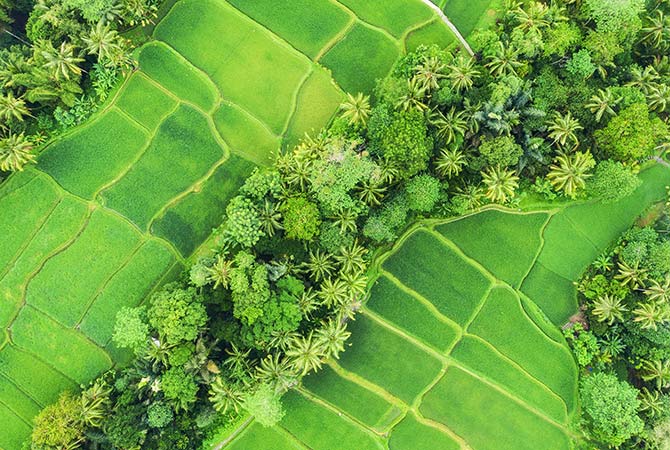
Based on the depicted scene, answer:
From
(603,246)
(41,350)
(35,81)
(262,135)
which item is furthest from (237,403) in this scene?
(603,246)

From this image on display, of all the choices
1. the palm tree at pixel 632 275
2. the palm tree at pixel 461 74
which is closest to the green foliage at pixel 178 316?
the palm tree at pixel 461 74

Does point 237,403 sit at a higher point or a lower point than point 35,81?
lower

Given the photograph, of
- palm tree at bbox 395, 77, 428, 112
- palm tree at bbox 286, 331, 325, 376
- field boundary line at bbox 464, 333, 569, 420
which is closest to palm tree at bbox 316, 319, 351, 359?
palm tree at bbox 286, 331, 325, 376

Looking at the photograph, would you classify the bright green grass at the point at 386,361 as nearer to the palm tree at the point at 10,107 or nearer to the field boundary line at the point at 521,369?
the field boundary line at the point at 521,369

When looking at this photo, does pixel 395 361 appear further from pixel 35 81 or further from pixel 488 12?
pixel 35 81

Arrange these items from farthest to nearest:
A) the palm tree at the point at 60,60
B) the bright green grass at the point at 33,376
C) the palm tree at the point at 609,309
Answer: the bright green grass at the point at 33,376 < the palm tree at the point at 609,309 < the palm tree at the point at 60,60

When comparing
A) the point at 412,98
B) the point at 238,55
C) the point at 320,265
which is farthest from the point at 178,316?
the point at 412,98

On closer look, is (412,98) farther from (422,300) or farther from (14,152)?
(14,152)

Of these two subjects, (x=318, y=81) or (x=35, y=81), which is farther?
(x=318, y=81)
